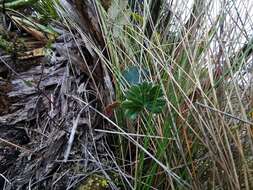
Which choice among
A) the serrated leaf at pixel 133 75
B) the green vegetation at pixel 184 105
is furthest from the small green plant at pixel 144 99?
the serrated leaf at pixel 133 75

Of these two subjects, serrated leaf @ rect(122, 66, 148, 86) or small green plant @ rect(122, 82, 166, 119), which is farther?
serrated leaf @ rect(122, 66, 148, 86)

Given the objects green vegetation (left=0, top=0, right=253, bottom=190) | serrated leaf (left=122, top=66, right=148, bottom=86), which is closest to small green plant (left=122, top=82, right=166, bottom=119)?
green vegetation (left=0, top=0, right=253, bottom=190)

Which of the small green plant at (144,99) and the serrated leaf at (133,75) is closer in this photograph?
the small green plant at (144,99)

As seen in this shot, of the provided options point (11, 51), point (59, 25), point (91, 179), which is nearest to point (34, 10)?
point (59, 25)

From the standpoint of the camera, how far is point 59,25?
4.46ft

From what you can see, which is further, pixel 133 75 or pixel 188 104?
pixel 133 75

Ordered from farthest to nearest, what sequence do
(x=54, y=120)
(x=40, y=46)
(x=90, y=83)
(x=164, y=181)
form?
(x=40, y=46) → (x=90, y=83) → (x=54, y=120) → (x=164, y=181)

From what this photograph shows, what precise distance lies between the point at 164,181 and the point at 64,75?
44 cm

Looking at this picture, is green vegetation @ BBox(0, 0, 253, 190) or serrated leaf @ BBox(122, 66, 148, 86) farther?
serrated leaf @ BBox(122, 66, 148, 86)

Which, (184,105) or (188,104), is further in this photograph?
(184,105)

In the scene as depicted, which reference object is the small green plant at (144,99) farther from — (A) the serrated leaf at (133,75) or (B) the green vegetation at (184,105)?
(A) the serrated leaf at (133,75)

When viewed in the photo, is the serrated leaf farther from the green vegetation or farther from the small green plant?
the small green plant

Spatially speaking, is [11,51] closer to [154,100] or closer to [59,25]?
[59,25]

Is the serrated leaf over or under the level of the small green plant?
over
